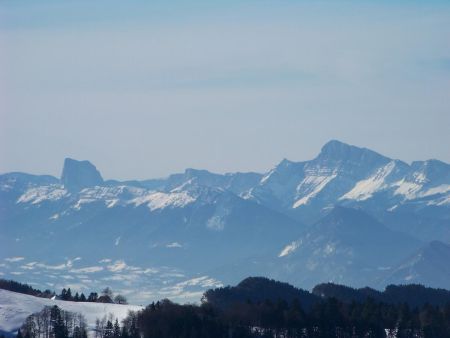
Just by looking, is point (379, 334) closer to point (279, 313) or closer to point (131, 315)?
point (279, 313)

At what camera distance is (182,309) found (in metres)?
188

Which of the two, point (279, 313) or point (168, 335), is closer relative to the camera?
point (168, 335)

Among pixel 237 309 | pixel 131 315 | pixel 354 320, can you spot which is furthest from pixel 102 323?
pixel 354 320

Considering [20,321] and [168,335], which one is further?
[20,321]

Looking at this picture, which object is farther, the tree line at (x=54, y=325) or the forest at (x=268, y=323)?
the tree line at (x=54, y=325)

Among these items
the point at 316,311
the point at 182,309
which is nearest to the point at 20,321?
the point at 182,309

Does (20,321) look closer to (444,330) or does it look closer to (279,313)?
(279,313)

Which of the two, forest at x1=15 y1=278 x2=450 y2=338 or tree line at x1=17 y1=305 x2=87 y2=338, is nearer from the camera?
forest at x1=15 y1=278 x2=450 y2=338

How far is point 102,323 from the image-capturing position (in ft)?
632

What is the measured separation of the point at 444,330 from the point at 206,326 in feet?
96.4

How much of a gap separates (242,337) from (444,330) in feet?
85.2

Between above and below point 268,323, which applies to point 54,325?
below

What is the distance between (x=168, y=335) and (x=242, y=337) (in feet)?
27.5

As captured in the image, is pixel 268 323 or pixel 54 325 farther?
pixel 268 323
